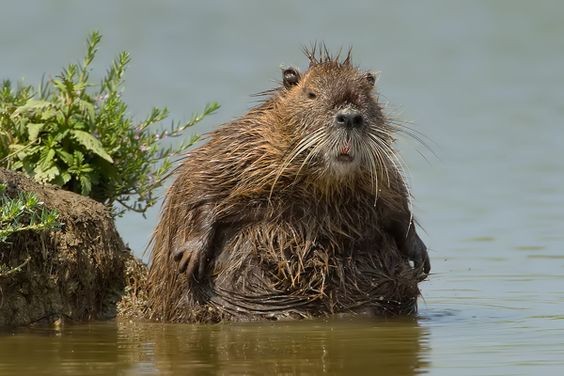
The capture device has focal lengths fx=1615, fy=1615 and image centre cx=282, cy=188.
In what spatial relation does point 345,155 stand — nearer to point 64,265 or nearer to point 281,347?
point 281,347

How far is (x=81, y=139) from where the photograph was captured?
10.0 metres

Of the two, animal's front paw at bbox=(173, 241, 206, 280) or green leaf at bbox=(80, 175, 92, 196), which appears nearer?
animal's front paw at bbox=(173, 241, 206, 280)

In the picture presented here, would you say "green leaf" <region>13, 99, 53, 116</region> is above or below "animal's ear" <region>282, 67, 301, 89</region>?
below

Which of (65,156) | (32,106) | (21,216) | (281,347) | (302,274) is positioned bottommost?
(281,347)

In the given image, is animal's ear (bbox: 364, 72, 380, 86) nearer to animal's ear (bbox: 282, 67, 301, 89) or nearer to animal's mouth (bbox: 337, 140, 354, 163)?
animal's ear (bbox: 282, 67, 301, 89)

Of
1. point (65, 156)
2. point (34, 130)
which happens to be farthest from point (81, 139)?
point (34, 130)

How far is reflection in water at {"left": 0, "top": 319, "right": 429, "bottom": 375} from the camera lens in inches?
312

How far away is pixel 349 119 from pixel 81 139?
171 cm

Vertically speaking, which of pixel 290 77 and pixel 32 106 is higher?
pixel 290 77

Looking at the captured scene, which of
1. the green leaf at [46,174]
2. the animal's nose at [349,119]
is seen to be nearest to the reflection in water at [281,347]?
the green leaf at [46,174]

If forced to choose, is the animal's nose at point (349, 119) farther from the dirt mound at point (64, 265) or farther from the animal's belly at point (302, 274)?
the dirt mound at point (64, 265)

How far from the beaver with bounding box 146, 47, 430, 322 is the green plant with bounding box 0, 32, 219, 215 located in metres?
0.55

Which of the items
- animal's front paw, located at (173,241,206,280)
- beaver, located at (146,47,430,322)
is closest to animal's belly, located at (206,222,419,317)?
beaver, located at (146,47,430,322)

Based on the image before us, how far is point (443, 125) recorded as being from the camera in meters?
18.9
